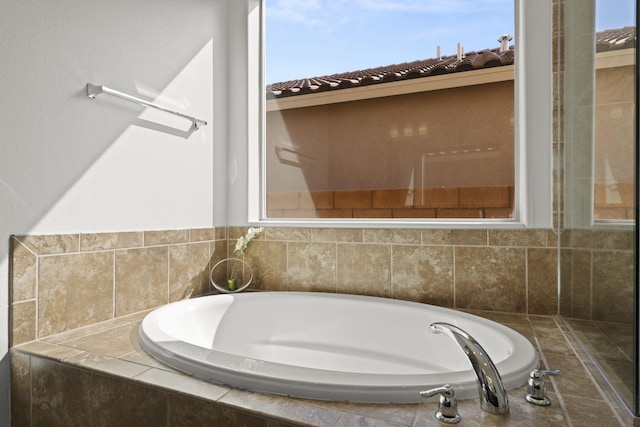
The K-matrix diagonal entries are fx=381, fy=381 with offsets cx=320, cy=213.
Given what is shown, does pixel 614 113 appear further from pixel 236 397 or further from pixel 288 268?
pixel 288 268

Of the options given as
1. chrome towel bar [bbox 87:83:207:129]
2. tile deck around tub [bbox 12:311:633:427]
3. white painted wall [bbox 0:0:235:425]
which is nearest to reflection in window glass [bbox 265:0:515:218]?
white painted wall [bbox 0:0:235:425]

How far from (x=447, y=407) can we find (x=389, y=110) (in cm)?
165

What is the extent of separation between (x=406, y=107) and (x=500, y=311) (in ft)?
3.72

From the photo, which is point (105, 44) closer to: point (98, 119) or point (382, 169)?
point (98, 119)

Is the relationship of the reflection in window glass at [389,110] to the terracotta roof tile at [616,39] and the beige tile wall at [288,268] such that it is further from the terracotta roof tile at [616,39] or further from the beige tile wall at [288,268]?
the terracotta roof tile at [616,39]

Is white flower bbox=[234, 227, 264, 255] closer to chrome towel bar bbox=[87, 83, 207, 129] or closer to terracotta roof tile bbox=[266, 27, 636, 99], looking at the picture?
chrome towel bar bbox=[87, 83, 207, 129]

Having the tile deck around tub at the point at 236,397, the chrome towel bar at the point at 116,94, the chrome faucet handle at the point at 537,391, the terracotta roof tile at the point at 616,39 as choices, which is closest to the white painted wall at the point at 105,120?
the chrome towel bar at the point at 116,94

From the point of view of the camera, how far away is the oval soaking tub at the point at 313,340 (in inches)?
38.0

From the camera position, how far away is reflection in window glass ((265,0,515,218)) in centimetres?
191

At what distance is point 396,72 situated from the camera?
2.10 m

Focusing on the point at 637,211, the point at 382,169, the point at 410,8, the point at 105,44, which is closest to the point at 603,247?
the point at 637,211

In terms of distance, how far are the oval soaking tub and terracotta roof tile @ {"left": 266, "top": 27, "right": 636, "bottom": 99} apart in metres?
1.20

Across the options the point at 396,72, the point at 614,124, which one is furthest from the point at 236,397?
the point at 396,72

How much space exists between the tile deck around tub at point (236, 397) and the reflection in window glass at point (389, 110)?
0.89 metres
